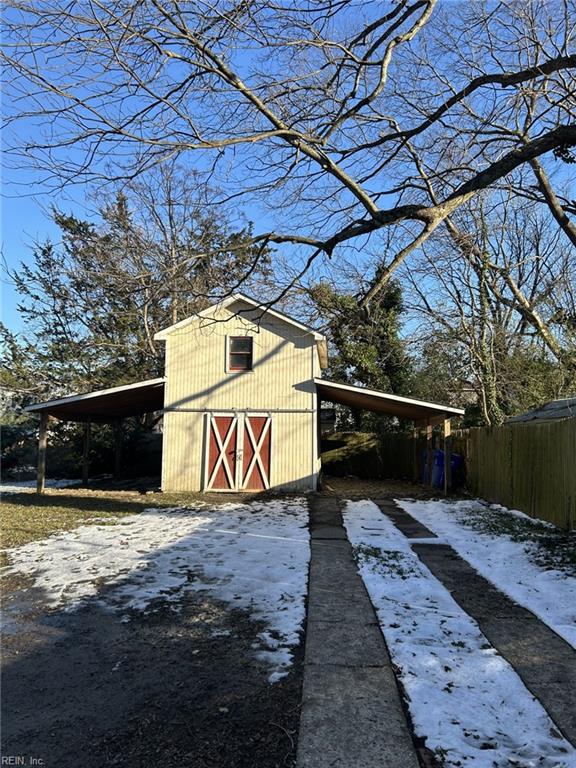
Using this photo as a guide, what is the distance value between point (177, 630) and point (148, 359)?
2070 centimetres

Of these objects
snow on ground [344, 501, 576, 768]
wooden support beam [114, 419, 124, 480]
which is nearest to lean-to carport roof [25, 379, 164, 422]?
wooden support beam [114, 419, 124, 480]

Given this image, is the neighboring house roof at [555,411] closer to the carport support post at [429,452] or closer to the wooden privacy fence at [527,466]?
the wooden privacy fence at [527,466]

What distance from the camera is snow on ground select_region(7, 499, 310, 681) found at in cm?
509

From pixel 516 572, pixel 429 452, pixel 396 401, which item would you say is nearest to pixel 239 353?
pixel 396 401

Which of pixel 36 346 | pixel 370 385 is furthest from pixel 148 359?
pixel 370 385

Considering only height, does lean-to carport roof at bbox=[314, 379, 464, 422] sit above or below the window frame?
below

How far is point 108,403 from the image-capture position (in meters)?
16.9

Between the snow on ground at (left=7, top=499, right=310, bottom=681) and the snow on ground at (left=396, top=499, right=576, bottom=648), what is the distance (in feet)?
6.94

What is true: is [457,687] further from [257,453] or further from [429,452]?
[429,452]

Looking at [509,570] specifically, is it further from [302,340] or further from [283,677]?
[302,340]

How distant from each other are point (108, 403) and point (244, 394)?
4.29 m

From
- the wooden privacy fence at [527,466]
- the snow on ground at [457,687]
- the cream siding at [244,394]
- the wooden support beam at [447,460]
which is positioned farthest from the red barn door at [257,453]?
the snow on ground at [457,687]

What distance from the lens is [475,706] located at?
3215mm

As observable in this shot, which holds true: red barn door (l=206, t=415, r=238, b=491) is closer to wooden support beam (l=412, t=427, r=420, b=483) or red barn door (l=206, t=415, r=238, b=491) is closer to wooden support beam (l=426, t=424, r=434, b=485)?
wooden support beam (l=426, t=424, r=434, b=485)
